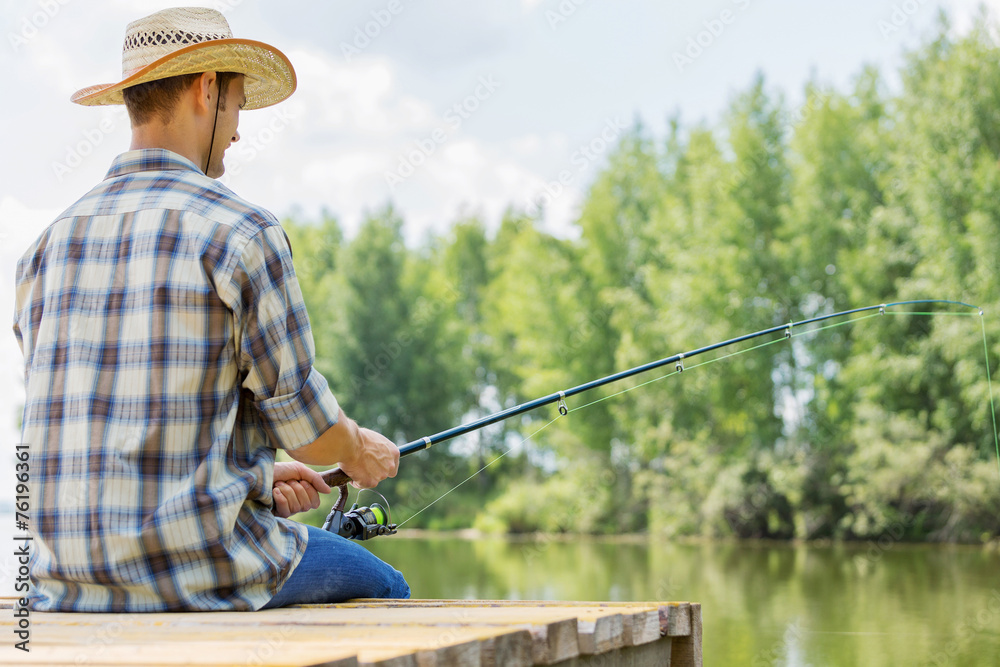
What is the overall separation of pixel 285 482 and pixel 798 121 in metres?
18.0

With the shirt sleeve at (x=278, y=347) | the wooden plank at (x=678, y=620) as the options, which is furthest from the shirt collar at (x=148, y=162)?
the wooden plank at (x=678, y=620)

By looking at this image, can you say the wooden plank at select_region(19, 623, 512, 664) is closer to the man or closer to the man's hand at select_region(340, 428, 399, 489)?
the man

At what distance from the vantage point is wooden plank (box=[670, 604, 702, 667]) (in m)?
1.95

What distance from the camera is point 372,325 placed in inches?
959

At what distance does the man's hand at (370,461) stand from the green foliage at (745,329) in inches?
541

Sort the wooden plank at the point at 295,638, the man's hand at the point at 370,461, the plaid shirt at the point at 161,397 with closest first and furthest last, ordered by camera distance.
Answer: the wooden plank at the point at 295,638
the plaid shirt at the point at 161,397
the man's hand at the point at 370,461

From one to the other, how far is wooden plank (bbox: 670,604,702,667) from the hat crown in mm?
1404

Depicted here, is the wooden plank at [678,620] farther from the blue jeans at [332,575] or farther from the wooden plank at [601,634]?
the blue jeans at [332,575]

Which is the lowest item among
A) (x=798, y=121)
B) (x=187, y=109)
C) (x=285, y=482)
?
(x=285, y=482)

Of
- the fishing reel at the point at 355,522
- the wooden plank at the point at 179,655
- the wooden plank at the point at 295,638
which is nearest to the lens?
the wooden plank at the point at 179,655

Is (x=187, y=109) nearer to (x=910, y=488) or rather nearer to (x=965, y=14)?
(x=910, y=488)

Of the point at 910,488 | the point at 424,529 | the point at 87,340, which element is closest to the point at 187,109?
the point at 87,340

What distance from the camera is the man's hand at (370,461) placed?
1789 mm

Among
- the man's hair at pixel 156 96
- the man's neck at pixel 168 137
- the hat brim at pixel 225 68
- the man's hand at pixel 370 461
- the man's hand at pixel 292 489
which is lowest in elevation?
the man's hand at pixel 292 489
